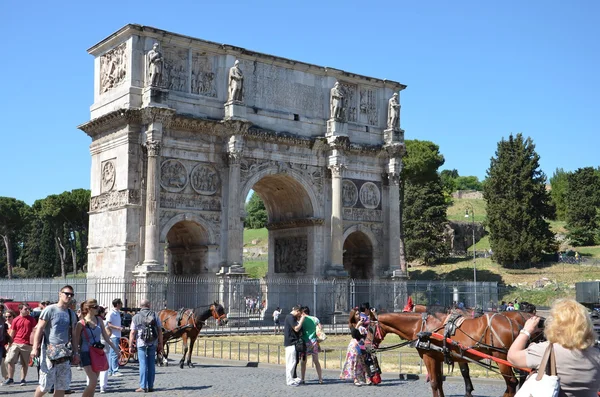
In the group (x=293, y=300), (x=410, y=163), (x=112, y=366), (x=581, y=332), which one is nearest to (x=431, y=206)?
(x=410, y=163)

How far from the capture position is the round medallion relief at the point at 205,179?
30.5 m

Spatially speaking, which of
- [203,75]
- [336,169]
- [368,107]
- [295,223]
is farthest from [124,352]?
[368,107]

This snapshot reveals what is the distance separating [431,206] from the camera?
62219 mm

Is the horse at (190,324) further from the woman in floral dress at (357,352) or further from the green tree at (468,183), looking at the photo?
the green tree at (468,183)

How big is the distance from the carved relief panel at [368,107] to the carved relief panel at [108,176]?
483 inches

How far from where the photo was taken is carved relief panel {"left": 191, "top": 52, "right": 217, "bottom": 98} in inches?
1214

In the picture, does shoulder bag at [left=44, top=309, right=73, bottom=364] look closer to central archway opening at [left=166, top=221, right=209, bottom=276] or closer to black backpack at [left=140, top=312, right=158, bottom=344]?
black backpack at [left=140, top=312, right=158, bottom=344]

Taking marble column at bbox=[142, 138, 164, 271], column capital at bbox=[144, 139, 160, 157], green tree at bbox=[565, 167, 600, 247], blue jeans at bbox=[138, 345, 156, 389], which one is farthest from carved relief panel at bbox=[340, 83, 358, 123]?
green tree at bbox=[565, 167, 600, 247]

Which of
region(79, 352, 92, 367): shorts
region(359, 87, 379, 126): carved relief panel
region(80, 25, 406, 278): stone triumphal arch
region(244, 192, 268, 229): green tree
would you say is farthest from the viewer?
region(244, 192, 268, 229): green tree

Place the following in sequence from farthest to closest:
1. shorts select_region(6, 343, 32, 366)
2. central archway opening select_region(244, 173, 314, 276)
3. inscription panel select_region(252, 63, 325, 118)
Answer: central archway opening select_region(244, 173, 314, 276) → inscription panel select_region(252, 63, 325, 118) → shorts select_region(6, 343, 32, 366)

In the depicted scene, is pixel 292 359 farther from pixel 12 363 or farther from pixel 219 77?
pixel 219 77

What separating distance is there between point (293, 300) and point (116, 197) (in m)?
9.38

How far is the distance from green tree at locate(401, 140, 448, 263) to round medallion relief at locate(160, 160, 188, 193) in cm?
3317

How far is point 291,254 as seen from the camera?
35125mm
